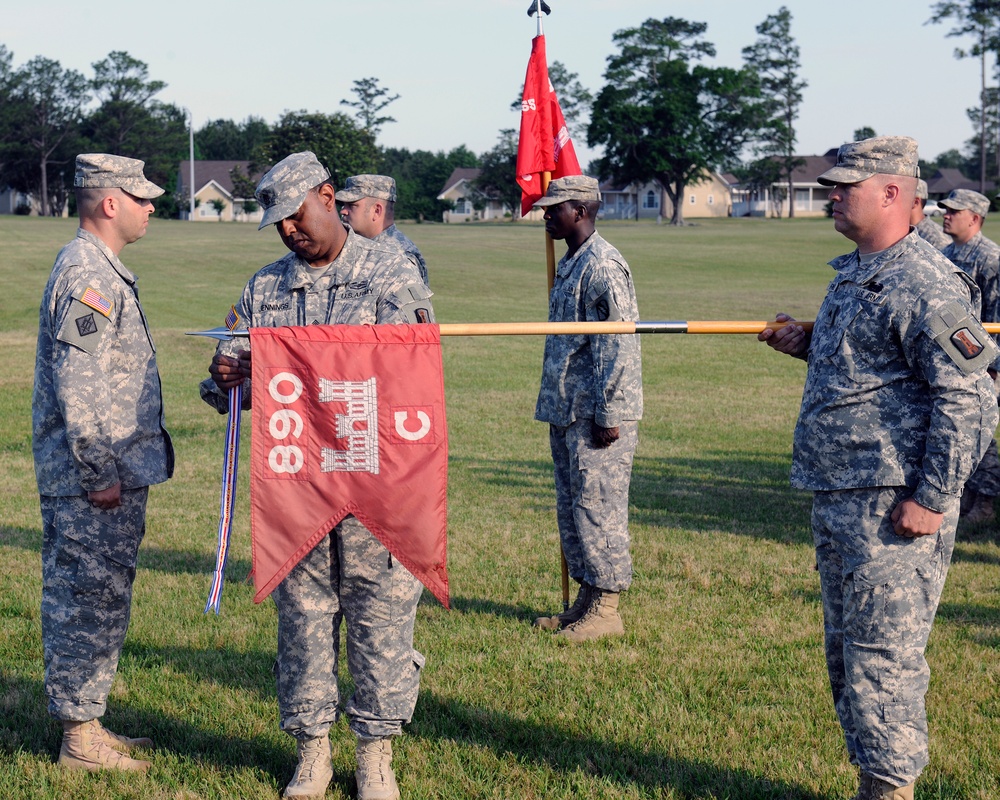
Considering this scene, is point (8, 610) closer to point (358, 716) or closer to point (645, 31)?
point (358, 716)

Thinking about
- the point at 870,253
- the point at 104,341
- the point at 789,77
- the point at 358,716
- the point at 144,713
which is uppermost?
the point at 789,77

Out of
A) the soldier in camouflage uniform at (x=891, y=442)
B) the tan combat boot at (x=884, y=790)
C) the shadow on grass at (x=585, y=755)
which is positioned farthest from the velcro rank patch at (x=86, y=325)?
the tan combat boot at (x=884, y=790)

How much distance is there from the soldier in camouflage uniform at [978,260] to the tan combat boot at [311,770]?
6.10 meters

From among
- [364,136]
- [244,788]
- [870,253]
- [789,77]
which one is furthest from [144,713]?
[789,77]

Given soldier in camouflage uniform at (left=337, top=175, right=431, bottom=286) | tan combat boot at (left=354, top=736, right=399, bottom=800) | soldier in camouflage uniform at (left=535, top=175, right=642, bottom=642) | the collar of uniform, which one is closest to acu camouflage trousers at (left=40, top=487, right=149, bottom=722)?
the collar of uniform

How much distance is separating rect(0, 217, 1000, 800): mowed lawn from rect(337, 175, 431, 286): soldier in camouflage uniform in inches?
89.1

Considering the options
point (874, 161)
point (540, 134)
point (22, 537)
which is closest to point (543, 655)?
point (540, 134)

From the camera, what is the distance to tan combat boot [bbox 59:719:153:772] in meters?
4.71

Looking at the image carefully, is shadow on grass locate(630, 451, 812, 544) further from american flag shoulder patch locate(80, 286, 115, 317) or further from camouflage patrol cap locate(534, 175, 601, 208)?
american flag shoulder patch locate(80, 286, 115, 317)

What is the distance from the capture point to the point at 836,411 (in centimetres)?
412

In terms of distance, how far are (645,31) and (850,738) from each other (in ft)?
293

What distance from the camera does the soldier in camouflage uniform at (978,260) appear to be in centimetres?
866

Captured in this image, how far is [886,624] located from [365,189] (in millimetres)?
5601

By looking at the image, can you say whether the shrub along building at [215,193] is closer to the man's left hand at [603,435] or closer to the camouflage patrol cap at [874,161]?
the man's left hand at [603,435]
